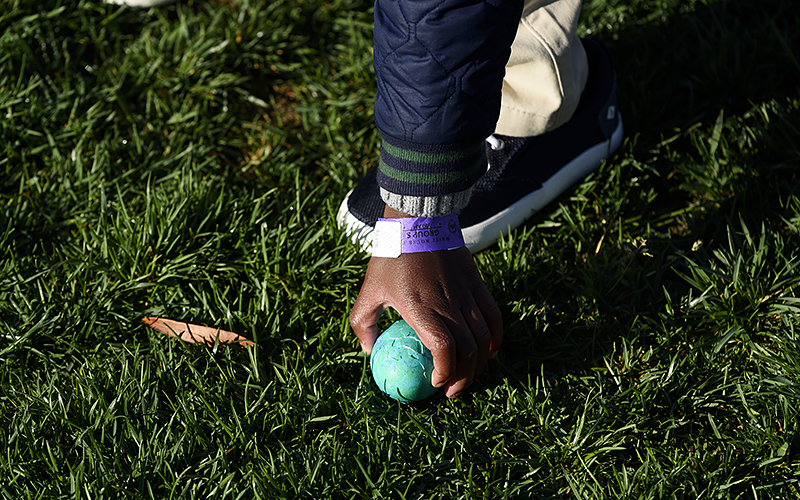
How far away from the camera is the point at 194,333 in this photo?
2125 millimetres

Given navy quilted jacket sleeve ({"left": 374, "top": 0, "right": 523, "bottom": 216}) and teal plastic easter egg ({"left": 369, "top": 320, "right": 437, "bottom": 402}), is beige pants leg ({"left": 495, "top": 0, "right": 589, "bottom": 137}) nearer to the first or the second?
navy quilted jacket sleeve ({"left": 374, "top": 0, "right": 523, "bottom": 216})

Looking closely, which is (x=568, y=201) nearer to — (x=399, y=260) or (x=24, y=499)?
(x=399, y=260)

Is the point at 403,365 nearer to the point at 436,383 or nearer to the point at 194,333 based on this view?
the point at 436,383

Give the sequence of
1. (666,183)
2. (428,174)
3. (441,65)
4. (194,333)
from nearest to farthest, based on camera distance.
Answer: (441,65)
(428,174)
(194,333)
(666,183)

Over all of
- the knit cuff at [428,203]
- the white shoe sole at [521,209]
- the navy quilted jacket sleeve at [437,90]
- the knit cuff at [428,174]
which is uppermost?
the navy quilted jacket sleeve at [437,90]

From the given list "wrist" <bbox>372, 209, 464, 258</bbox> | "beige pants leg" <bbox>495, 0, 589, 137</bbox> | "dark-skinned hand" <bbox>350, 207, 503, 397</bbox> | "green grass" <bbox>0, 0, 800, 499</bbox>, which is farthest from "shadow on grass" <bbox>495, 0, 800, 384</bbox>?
"wrist" <bbox>372, 209, 464, 258</bbox>

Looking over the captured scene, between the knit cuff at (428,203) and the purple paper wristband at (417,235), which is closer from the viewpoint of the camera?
the knit cuff at (428,203)

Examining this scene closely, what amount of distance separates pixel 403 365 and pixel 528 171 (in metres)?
0.96

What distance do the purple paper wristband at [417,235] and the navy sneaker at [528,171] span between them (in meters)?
0.42

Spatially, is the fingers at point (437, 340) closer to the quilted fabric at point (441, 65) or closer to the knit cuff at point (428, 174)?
the knit cuff at point (428, 174)

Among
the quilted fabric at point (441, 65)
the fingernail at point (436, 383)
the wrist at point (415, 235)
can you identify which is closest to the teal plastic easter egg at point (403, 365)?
the fingernail at point (436, 383)

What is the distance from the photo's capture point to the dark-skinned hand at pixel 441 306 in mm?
1748

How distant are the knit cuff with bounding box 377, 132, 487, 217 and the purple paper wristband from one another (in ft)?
0.25

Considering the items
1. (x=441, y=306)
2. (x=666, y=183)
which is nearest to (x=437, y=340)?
(x=441, y=306)
